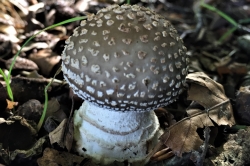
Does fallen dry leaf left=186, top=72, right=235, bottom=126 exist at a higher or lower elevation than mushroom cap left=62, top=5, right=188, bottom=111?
lower

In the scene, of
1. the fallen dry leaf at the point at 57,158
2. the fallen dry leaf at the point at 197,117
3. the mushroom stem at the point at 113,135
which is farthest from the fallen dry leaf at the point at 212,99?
the fallen dry leaf at the point at 57,158

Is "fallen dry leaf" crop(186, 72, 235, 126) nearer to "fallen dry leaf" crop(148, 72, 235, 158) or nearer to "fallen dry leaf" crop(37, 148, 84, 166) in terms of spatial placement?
"fallen dry leaf" crop(148, 72, 235, 158)

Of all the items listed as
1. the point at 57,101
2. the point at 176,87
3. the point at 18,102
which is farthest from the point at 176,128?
the point at 18,102

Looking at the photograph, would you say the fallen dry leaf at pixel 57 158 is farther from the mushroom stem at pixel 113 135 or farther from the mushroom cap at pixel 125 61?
the mushroom cap at pixel 125 61

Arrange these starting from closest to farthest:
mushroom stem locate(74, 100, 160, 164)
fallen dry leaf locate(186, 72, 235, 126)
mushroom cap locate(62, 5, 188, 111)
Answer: mushroom cap locate(62, 5, 188, 111) → mushroom stem locate(74, 100, 160, 164) → fallen dry leaf locate(186, 72, 235, 126)

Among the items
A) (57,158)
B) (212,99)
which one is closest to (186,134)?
(212,99)

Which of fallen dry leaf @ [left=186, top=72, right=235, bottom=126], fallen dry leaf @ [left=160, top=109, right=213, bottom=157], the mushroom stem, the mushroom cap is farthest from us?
fallen dry leaf @ [left=186, top=72, right=235, bottom=126]

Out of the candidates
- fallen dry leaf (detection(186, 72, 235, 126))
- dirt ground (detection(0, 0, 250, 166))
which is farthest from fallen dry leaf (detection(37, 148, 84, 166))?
fallen dry leaf (detection(186, 72, 235, 126))

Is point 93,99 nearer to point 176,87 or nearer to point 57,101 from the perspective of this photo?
point 176,87
